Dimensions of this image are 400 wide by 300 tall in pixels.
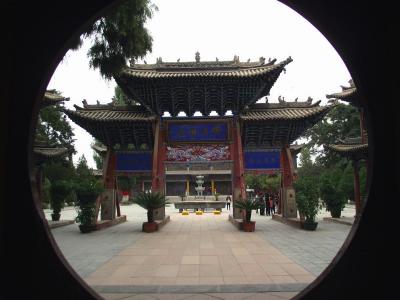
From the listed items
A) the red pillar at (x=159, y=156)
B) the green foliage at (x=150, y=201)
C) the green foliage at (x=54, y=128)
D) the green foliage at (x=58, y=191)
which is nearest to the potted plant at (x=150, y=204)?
the green foliage at (x=150, y=201)

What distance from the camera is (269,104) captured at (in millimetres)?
17516

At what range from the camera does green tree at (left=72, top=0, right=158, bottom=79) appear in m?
6.03

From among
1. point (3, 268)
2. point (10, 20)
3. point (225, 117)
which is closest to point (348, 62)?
point (10, 20)

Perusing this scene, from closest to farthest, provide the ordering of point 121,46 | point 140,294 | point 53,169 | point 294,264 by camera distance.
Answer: point 140,294 < point 121,46 < point 294,264 < point 53,169

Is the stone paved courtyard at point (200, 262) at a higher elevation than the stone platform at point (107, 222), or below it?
below

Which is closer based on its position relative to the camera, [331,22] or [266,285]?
[331,22]

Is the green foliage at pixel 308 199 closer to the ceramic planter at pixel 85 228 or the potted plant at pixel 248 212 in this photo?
the potted plant at pixel 248 212

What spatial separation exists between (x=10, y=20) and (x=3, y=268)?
1836mm

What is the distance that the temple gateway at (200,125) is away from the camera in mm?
16109

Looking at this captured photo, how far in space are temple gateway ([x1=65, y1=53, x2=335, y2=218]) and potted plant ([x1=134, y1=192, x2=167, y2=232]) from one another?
1323 millimetres

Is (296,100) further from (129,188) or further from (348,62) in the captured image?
(129,188)

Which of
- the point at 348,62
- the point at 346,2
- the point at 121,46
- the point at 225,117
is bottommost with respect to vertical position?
the point at 348,62

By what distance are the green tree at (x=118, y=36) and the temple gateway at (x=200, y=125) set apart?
937 centimetres

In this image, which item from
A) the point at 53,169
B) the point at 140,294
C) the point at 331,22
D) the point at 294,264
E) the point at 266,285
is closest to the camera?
the point at 331,22
